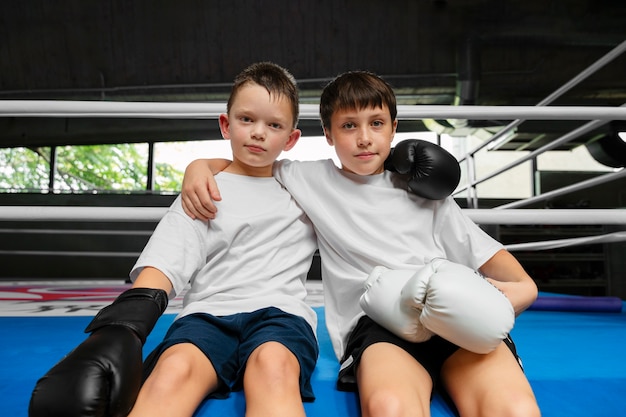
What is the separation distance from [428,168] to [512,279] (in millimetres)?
248

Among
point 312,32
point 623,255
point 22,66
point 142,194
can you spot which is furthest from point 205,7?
point 623,255

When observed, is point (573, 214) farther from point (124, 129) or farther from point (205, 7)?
point (124, 129)

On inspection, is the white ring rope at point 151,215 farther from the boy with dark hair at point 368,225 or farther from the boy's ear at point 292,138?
the boy's ear at point 292,138

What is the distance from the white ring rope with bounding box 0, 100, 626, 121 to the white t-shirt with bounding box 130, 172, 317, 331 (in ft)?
0.84

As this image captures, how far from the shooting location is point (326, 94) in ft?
2.99

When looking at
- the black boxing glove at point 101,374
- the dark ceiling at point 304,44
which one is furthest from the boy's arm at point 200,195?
the dark ceiling at point 304,44

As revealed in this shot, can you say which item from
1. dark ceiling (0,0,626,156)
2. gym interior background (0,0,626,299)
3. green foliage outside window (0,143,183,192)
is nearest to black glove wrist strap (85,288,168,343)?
gym interior background (0,0,626,299)

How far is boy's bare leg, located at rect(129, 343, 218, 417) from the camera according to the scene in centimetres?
56

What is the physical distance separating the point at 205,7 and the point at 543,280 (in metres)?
4.14

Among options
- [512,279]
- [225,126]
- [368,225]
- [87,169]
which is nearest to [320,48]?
[225,126]

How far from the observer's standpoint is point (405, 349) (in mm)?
705

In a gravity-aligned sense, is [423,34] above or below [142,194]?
above

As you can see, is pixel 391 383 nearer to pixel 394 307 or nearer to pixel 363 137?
pixel 394 307

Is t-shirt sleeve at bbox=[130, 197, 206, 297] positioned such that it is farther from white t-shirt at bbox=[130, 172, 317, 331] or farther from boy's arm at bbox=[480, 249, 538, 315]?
boy's arm at bbox=[480, 249, 538, 315]
